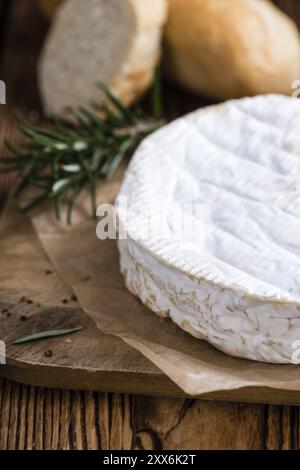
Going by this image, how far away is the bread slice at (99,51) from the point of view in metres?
2.40

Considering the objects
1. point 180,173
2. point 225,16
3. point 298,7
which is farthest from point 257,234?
point 298,7

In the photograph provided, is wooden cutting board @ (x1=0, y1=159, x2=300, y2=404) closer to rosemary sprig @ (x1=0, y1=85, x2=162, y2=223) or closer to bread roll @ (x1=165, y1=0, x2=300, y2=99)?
rosemary sprig @ (x1=0, y1=85, x2=162, y2=223)

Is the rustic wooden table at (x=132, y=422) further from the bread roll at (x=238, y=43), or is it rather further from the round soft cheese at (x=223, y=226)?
the bread roll at (x=238, y=43)

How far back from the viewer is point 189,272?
1.51 m

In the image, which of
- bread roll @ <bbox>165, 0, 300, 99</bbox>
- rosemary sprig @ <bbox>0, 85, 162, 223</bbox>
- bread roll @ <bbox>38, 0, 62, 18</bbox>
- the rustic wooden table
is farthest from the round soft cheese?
bread roll @ <bbox>38, 0, 62, 18</bbox>

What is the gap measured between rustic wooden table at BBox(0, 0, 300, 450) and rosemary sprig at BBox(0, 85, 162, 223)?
0.56 metres

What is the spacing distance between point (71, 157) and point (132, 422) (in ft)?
2.96

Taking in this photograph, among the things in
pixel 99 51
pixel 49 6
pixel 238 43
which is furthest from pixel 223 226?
pixel 49 6

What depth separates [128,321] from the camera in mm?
1719

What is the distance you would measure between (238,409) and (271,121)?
2.30 ft

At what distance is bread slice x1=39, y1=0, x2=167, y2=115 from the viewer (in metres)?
2.40

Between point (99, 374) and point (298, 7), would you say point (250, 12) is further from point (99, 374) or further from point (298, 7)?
point (99, 374)

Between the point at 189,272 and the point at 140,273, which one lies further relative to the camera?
A: the point at 140,273

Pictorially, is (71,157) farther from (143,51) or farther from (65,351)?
(65,351)
